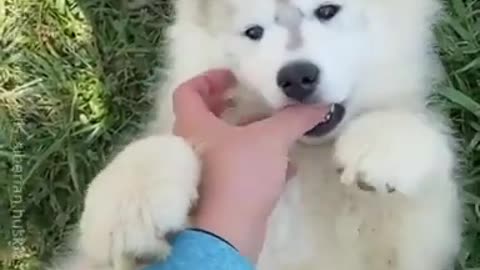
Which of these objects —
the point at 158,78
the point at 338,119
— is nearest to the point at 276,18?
the point at 338,119

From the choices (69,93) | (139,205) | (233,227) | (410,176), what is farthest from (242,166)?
(69,93)

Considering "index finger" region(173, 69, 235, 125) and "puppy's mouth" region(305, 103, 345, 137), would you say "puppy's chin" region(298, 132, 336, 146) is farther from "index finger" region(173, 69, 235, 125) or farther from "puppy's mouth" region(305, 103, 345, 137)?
"index finger" region(173, 69, 235, 125)

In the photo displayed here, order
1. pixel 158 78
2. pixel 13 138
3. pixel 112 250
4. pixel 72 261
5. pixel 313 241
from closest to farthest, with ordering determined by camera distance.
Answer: pixel 112 250, pixel 313 241, pixel 72 261, pixel 158 78, pixel 13 138

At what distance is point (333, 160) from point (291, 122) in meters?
0.17

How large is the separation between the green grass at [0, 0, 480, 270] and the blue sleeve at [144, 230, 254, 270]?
1213 mm

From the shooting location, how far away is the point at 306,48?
98.0 inches

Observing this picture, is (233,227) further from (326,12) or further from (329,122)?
(326,12)

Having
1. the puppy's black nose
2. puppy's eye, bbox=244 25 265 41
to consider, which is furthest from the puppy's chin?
puppy's eye, bbox=244 25 265 41

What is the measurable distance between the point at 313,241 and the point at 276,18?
52 centimetres

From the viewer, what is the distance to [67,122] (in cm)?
358

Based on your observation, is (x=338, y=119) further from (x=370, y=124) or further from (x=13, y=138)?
(x=13, y=138)

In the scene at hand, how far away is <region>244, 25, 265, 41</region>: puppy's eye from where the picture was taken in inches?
102

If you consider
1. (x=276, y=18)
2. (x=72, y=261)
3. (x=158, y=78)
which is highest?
(x=276, y=18)

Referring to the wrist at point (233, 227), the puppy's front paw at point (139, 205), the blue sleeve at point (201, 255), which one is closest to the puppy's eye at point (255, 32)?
the puppy's front paw at point (139, 205)
